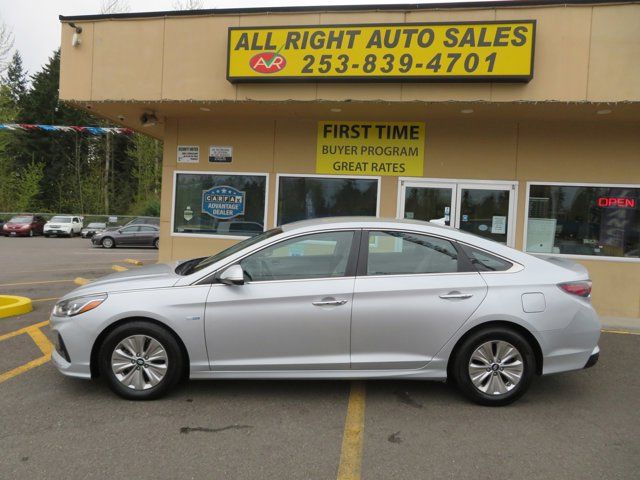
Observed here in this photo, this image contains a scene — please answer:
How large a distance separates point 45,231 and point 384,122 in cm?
3134

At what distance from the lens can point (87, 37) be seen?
27.5 ft

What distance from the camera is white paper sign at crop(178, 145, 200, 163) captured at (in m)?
9.39

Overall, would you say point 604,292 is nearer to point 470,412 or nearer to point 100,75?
point 470,412

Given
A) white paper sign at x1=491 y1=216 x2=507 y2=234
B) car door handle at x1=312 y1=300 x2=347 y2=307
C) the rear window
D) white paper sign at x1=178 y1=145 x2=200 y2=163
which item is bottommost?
car door handle at x1=312 y1=300 x2=347 y2=307

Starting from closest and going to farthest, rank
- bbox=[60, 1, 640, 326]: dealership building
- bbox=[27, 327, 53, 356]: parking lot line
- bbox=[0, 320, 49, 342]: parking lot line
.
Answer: bbox=[27, 327, 53, 356]: parking lot line < bbox=[0, 320, 49, 342]: parking lot line < bbox=[60, 1, 640, 326]: dealership building

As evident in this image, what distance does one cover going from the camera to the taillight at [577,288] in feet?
13.8

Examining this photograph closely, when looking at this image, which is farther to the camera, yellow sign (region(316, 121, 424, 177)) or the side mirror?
yellow sign (region(316, 121, 424, 177))

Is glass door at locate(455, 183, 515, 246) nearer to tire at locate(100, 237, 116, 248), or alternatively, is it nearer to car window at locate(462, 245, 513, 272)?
car window at locate(462, 245, 513, 272)

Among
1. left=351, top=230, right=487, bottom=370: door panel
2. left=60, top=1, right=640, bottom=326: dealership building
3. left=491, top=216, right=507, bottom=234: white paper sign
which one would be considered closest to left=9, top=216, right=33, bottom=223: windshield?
left=60, top=1, right=640, bottom=326: dealership building

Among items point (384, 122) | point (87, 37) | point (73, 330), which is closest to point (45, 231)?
point (87, 37)

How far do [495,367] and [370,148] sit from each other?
543cm

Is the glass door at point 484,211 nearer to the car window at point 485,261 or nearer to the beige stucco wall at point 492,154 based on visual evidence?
the beige stucco wall at point 492,154

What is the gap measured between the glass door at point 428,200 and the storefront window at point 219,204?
2.60 m

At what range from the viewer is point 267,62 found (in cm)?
773
